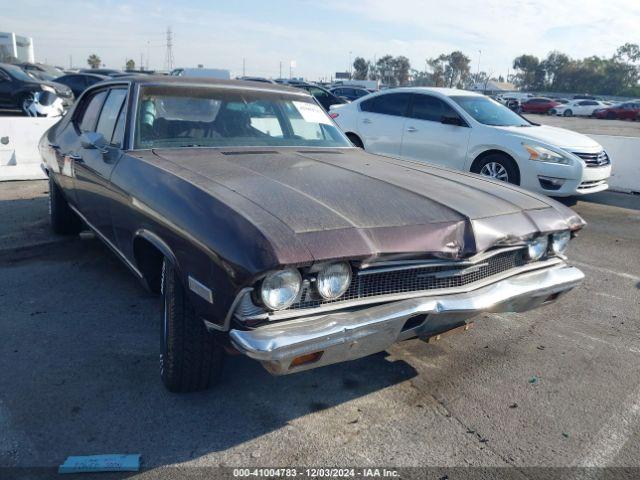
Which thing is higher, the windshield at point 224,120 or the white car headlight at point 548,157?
the windshield at point 224,120

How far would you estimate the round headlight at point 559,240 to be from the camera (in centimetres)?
303

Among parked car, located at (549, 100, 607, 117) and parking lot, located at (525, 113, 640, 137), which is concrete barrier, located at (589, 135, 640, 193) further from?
parked car, located at (549, 100, 607, 117)

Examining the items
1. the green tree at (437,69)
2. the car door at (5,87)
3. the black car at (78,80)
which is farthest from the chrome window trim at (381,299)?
the green tree at (437,69)

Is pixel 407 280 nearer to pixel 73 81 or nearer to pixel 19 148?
pixel 19 148

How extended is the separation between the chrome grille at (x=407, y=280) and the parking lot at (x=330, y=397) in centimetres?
66

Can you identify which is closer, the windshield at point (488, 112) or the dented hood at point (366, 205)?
the dented hood at point (366, 205)

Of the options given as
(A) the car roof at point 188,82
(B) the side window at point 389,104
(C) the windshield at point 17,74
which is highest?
(A) the car roof at point 188,82

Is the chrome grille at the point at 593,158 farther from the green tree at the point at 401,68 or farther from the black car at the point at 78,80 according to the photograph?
the green tree at the point at 401,68

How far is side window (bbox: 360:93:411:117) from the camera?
27.6 feet

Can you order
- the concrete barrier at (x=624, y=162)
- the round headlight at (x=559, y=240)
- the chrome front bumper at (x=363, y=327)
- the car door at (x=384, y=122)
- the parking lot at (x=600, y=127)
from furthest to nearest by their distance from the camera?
the parking lot at (x=600, y=127) < the concrete barrier at (x=624, y=162) < the car door at (x=384, y=122) < the round headlight at (x=559, y=240) < the chrome front bumper at (x=363, y=327)

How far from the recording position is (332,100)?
15898 mm

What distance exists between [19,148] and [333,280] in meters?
7.66

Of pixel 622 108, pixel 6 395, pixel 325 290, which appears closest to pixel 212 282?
pixel 325 290

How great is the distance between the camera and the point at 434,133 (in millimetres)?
7895
